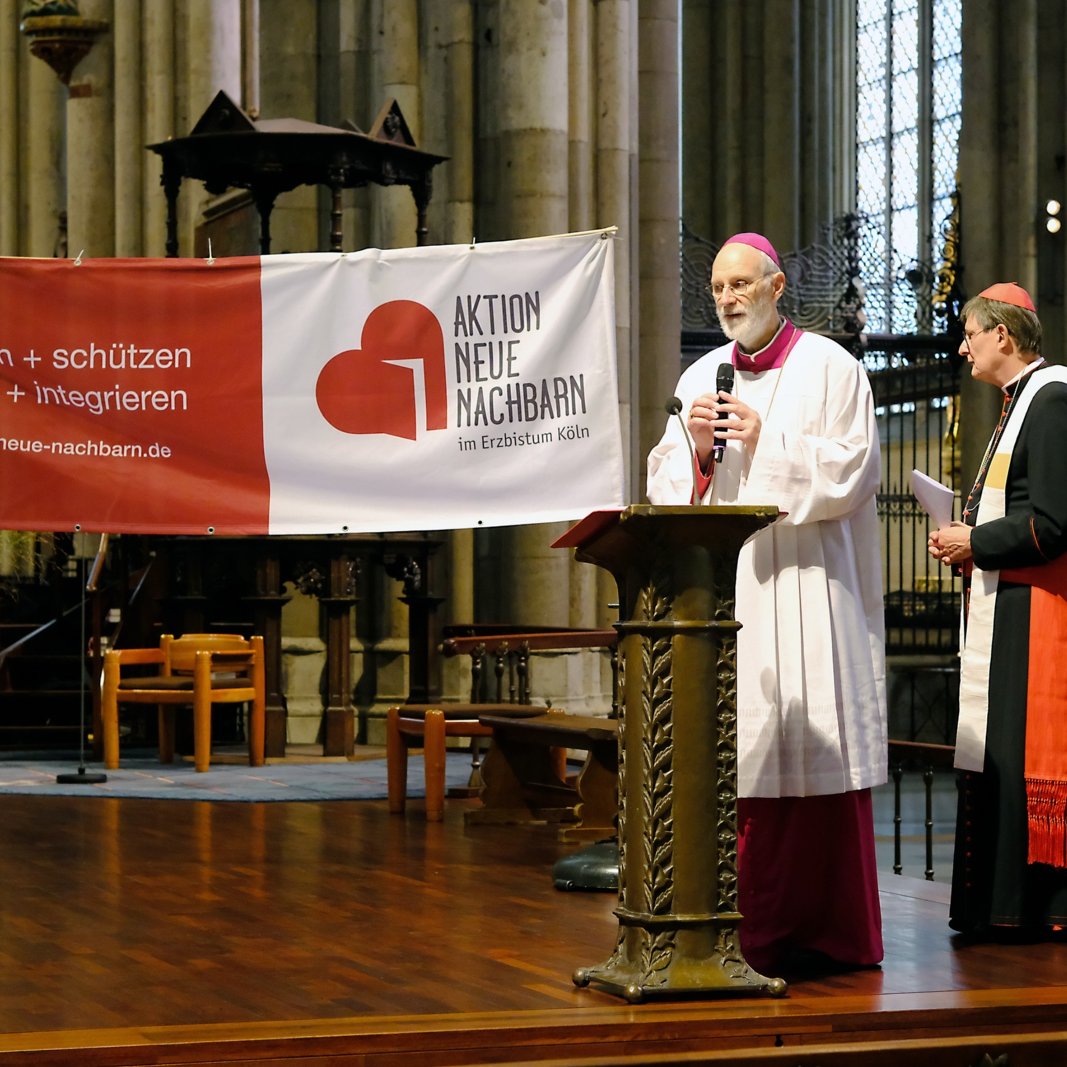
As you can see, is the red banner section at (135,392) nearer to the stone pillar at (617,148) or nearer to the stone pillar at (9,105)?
the stone pillar at (617,148)

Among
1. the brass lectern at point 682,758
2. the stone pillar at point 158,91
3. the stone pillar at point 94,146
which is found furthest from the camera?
the stone pillar at point 94,146

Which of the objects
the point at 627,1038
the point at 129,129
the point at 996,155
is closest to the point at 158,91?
the point at 129,129

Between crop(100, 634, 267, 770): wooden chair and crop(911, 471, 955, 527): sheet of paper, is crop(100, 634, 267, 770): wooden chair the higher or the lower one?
the lower one

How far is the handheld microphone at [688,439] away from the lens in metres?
4.55

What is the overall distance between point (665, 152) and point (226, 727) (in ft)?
18.7

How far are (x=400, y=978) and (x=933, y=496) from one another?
202 centimetres

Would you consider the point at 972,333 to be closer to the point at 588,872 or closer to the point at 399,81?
the point at 588,872

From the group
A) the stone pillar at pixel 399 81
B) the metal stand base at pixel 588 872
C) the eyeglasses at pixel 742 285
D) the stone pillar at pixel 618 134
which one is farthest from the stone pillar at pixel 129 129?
the eyeglasses at pixel 742 285

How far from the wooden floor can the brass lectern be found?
0.13m

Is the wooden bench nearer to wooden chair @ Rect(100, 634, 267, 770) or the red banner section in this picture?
the red banner section

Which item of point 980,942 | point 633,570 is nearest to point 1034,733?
point 980,942

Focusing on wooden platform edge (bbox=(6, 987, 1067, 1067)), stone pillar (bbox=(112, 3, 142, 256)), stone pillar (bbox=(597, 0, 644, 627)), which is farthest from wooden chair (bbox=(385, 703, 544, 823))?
stone pillar (bbox=(112, 3, 142, 256))

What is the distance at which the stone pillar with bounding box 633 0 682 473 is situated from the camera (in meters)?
14.9

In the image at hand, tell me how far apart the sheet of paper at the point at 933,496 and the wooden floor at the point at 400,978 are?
1.18 m
